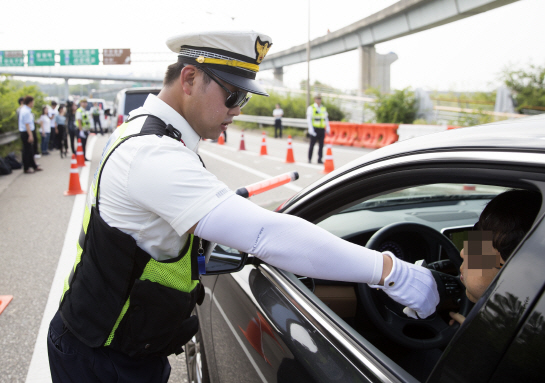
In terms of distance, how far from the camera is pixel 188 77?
1500mm

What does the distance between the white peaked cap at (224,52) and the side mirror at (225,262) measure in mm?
683

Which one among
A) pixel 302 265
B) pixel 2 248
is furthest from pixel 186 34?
pixel 2 248

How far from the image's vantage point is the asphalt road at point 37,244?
11.1 feet

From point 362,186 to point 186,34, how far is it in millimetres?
752

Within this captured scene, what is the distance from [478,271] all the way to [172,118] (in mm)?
1060

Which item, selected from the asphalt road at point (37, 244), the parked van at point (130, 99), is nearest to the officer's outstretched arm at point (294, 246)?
the asphalt road at point (37, 244)

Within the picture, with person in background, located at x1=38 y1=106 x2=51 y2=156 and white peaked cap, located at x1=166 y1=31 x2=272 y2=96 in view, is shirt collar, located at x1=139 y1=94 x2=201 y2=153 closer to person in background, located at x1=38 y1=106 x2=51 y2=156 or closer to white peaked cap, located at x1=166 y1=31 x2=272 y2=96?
white peaked cap, located at x1=166 y1=31 x2=272 y2=96

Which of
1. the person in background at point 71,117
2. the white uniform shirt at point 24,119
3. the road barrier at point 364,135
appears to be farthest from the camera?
the road barrier at point 364,135

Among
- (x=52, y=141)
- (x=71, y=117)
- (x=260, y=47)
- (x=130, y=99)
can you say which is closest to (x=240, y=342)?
(x=260, y=47)

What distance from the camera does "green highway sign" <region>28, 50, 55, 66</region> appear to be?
175 feet

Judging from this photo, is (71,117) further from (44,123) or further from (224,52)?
(224,52)

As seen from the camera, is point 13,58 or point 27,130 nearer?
point 27,130

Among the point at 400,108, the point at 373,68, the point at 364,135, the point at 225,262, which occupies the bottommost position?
the point at 225,262

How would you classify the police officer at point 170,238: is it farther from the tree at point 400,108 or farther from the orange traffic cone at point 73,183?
the tree at point 400,108
